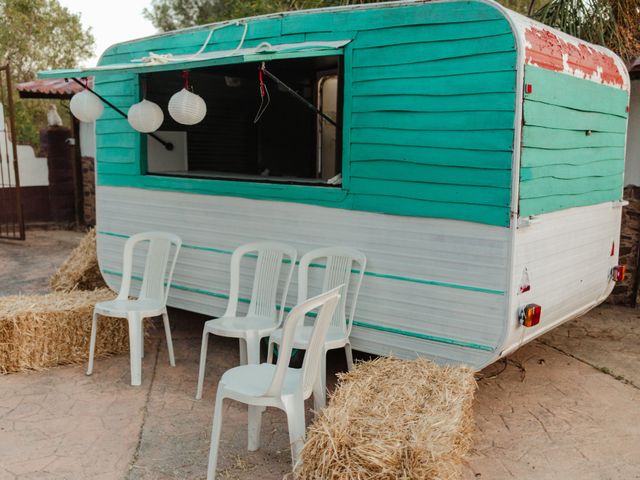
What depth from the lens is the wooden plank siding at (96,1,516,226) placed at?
10.8 ft

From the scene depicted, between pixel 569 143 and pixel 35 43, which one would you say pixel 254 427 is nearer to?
pixel 569 143

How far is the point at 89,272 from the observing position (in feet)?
20.8

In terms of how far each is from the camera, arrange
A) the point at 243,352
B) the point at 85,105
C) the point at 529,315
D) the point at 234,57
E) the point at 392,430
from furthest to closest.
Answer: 1. the point at 85,105
2. the point at 243,352
3. the point at 234,57
4. the point at 529,315
5. the point at 392,430

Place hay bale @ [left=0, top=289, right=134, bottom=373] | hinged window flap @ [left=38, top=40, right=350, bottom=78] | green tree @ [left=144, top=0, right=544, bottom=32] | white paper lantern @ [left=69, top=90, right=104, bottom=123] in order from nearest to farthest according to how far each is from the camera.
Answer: hinged window flap @ [left=38, top=40, right=350, bottom=78] < hay bale @ [left=0, top=289, right=134, bottom=373] < white paper lantern @ [left=69, top=90, right=104, bottom=123] < green tree @ [left=144, top=0, right=544, bottom=32]

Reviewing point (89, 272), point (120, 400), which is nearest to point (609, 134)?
point (120, 400)

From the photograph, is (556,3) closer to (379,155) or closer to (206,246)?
(379,155)

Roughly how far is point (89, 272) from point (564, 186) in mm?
4530

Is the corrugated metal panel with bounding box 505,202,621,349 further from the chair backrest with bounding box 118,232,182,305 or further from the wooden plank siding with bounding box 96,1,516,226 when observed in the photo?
the chair backrest with bounding box 118,232,182,305

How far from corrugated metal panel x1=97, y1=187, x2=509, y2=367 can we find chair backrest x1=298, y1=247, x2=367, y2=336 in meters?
0.05

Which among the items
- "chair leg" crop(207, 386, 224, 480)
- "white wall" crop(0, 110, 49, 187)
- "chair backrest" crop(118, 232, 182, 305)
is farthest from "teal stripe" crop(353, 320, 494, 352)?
"white wall" crop(0, 110, 49, 187)

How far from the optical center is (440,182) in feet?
11.6

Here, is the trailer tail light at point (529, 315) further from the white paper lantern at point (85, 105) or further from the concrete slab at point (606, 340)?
the white paper lantern at point (85, 105)

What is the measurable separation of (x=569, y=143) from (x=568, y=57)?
19.3 inches

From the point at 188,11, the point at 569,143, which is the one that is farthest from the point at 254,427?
the point at 188,11
